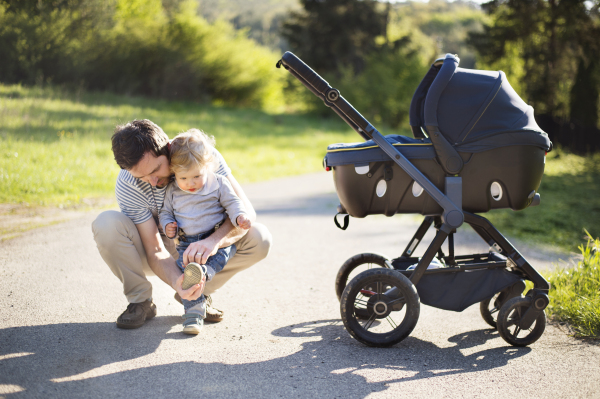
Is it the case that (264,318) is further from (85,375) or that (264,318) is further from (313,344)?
(85,375)

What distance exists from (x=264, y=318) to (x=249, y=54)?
25561mm

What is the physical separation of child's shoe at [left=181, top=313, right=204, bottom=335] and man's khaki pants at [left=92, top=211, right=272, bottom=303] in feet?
0.79

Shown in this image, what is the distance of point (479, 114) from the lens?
9.95 ft

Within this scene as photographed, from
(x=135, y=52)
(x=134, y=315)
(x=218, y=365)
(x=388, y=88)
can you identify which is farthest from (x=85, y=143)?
(x=388, y=88)

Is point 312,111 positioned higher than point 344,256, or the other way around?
point 312,111

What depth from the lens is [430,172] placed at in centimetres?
310

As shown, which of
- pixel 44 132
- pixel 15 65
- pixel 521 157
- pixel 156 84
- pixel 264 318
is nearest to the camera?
pixel 521 157

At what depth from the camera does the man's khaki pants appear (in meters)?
3.15

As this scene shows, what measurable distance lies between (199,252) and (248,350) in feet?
2.22

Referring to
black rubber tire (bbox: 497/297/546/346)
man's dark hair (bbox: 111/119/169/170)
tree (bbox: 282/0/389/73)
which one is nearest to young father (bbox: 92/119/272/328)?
man's dark hair (bbox: 111/119/169/170)

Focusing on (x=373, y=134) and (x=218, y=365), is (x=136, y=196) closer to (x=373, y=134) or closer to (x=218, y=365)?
(x=218, y=365)

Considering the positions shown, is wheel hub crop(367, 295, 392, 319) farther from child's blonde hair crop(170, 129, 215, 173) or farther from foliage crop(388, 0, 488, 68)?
foliage crop(388, 0, 488, 68)

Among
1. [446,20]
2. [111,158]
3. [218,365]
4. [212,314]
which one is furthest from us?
[446,20]

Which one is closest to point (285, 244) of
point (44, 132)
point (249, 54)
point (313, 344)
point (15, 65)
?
point (313, 344)
